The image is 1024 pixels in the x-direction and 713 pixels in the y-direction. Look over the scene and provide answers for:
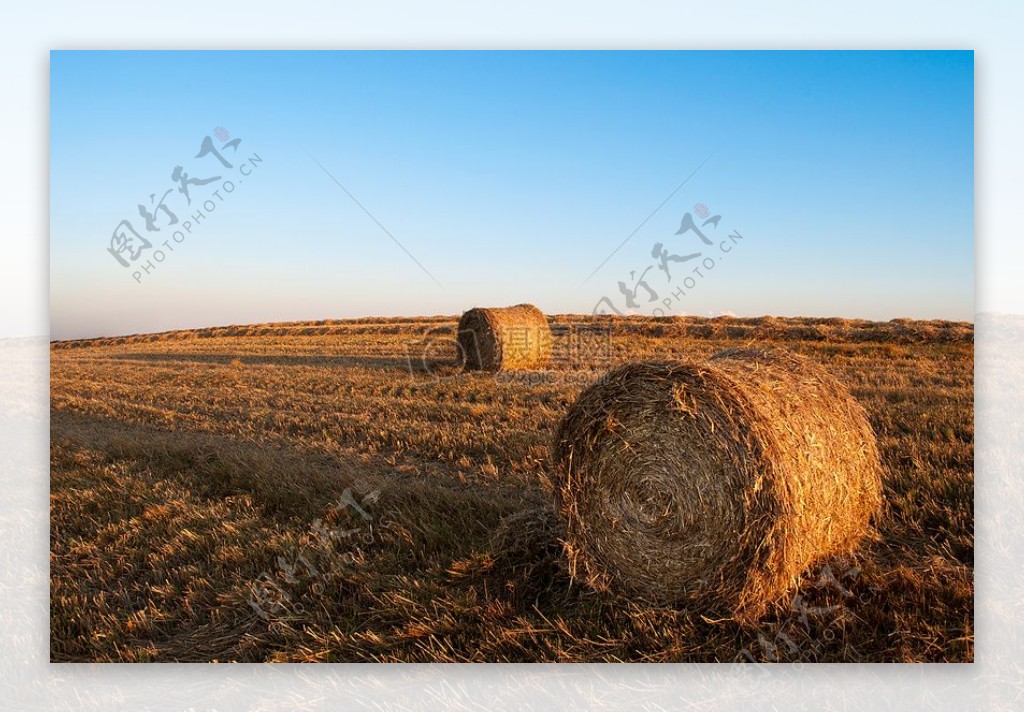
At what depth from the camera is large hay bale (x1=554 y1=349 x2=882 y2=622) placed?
379 centimetres

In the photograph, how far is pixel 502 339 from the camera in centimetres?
1352

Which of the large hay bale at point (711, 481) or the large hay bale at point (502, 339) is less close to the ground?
the large hay bale at point (502, 339)

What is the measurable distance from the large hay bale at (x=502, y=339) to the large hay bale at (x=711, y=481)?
29.6 feet

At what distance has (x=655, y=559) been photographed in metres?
4.14

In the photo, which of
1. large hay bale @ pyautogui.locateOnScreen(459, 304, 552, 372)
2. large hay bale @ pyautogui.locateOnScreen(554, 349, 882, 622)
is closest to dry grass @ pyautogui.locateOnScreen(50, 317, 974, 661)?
large hay bale @ pyautogui.locateOnScreen(554, 349, 882, 622)

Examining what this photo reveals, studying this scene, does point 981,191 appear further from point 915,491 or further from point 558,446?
point 558,446

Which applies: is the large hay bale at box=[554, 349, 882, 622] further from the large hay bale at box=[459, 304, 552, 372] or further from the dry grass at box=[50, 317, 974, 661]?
the large hay bale at box=[459, 304, 552, 372]

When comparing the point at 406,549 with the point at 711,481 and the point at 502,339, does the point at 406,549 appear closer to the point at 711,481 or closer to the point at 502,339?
the point at 711,481

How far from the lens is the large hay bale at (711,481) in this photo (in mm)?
3795

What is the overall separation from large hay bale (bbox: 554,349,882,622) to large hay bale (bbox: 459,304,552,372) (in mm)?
9018

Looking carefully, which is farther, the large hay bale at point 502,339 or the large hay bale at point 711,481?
the large hay bale at point 502,339

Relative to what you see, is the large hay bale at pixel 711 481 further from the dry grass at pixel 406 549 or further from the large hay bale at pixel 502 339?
the large hay bale at pixel 502 339

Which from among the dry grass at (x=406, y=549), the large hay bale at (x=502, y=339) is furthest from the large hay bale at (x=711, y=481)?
the large hay bale at (x=502, y=339)

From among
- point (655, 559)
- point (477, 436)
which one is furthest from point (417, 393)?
point (655, 559)
